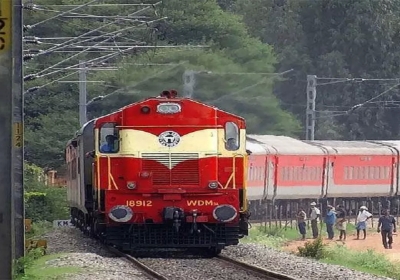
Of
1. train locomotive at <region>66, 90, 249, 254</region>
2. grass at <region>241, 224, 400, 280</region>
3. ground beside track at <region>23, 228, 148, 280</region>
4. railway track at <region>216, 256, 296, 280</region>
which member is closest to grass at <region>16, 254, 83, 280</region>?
ground beside track at <region>23, 228, 148, 280</region>

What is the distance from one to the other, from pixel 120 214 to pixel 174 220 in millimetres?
859

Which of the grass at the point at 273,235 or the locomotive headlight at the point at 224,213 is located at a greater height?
the locomotive headlight at the point at 224,213

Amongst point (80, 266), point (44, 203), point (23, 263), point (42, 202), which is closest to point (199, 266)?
→ point (80, 266)

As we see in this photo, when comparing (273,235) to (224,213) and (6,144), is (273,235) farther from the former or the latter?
(6,144)

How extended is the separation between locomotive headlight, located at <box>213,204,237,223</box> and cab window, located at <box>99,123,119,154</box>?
186 cm

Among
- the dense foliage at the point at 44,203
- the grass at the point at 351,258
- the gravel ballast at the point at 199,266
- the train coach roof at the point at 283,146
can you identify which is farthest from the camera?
the train coach roof at the point at 283,146

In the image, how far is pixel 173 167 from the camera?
1881 cm

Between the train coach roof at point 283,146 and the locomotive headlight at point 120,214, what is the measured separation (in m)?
21.9

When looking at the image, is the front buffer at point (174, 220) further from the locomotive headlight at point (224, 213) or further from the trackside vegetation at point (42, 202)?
the trackside vegetation at point (42, 202)

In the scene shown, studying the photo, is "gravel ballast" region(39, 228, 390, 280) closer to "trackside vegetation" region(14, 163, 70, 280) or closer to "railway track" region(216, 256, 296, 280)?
"railway track" region(216, 256, 296, 280)

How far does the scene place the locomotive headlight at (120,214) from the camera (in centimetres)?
1862

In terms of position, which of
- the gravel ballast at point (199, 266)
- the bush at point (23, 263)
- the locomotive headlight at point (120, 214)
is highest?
the locomotive headlight at point (120, 214)

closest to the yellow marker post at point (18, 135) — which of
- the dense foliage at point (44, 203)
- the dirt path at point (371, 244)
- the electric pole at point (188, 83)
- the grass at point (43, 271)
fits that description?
the grass at point (43, 271)

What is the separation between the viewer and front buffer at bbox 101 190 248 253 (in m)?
18.7
